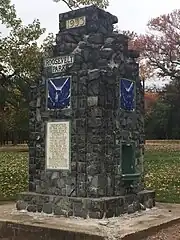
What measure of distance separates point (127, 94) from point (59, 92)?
1.30 metres

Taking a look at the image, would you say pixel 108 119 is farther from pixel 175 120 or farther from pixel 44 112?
pixel 175 120

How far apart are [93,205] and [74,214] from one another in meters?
0.45

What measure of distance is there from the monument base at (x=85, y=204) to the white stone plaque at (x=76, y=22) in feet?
10.8

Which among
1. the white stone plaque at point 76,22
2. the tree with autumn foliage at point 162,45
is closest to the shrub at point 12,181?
the white stone plaque at point 76,22

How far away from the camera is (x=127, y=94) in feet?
28.1

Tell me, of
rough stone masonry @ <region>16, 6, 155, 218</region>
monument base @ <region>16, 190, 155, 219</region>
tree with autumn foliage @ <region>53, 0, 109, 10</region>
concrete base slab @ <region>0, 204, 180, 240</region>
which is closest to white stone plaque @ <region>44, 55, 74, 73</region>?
rough stone masonry @ <region>16, 6, 155, 218</region>

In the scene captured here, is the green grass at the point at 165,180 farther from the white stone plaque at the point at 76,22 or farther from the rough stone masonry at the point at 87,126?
the white stone plaque at the point at 76,22

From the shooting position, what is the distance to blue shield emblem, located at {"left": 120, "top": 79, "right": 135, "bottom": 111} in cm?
841

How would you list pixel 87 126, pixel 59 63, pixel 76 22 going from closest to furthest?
pixel 87 126 < pixel 59 63 < pixel 76 22

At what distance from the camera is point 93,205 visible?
25.1 feet

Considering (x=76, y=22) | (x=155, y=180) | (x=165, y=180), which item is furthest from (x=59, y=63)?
(x=165, y=180)

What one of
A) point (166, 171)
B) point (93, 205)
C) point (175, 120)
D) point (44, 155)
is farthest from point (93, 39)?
point (175, 120)

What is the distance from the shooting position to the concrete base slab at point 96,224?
6.78 metres

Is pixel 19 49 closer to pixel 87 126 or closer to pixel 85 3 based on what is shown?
pixel 85 3
